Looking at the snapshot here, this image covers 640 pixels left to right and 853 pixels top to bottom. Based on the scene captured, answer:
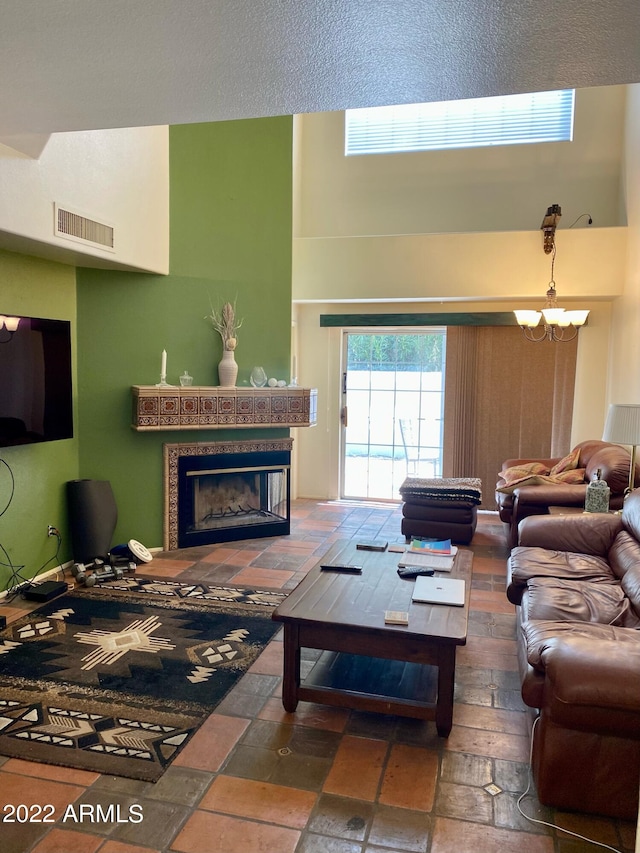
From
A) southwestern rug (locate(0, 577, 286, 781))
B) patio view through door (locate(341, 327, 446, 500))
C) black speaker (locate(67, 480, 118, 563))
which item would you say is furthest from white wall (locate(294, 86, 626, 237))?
southwestern rug (locate(0, 577, 286, 781))

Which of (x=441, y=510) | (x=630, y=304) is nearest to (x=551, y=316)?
(x=630, y=304)

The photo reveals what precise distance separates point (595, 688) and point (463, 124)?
600 centimetres

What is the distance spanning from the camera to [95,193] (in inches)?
154

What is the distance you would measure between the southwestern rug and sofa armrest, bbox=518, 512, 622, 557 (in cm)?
168

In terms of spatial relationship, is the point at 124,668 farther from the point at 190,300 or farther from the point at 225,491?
the point at 190,300

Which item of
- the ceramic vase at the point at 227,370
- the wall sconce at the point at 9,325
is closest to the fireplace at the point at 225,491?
the ceramic vase at the point at 227,370

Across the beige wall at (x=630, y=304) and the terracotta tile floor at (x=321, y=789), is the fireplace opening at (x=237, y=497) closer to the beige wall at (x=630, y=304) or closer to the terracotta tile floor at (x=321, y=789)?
the terracotta tile floor at (x=321, y=789)

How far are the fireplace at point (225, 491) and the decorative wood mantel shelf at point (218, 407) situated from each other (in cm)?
24

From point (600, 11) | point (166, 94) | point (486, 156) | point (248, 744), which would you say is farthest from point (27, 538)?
point (486, 156)

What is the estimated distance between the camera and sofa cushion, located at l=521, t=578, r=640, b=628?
2732mm

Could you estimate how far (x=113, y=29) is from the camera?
203cm

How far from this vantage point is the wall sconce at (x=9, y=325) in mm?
3570

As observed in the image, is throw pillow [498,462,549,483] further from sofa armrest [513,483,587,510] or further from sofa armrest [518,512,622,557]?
sofa armrest [518,512,622,557]

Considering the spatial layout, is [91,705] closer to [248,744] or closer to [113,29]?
[248,744]
